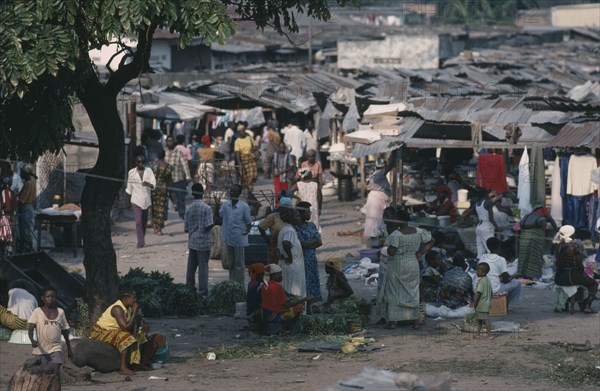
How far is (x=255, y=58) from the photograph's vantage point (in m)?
57.9

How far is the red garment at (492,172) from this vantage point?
737 inches

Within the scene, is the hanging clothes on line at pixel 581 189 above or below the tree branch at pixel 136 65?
below

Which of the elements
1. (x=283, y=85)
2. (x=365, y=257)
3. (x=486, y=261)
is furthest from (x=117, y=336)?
(x=283, y=85)

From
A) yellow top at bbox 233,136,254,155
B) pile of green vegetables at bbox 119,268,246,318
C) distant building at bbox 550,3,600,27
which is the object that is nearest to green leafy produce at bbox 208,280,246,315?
pile of green vegetables at bbox 119,268,246,318

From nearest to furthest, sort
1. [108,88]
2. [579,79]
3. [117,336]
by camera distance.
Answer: [117,336], [108,88], [579,79]

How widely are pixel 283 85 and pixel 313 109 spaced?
7.79 ft

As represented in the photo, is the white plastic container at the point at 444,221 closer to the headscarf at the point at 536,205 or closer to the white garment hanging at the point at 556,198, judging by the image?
the headscarf at the point at 536,205

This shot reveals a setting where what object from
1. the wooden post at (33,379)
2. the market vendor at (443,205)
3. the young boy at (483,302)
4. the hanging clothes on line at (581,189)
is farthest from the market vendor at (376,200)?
the wooden post at (33,379)

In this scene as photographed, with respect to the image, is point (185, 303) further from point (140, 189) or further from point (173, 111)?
point (173, 111)

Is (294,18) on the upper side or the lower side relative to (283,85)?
upper

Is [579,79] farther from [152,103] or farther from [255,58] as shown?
[255,58]

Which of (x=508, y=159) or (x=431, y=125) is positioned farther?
(x=508, y=159)

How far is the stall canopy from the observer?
27.1 meters

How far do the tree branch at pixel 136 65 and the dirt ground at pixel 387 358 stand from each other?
2.66m
